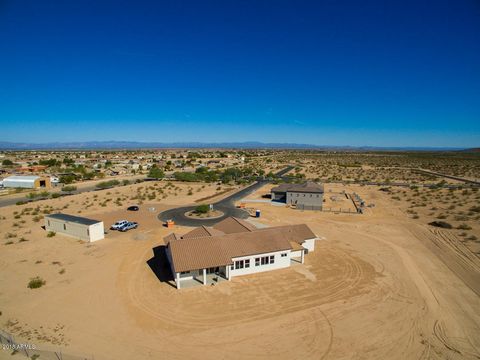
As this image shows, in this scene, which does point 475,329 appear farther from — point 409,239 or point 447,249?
point 409,239

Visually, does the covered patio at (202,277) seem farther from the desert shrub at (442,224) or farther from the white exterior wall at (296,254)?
the desert shrub at (442,224)

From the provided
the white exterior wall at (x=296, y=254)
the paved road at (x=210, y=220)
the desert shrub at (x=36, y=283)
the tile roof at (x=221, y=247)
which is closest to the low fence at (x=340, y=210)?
the paved road at (x=210, y=220)

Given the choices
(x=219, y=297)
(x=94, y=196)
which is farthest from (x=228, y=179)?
(x=219, y=297)

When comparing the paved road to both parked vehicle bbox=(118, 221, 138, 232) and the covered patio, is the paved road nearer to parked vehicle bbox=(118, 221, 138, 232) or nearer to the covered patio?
parked vehicle bbox=(118, 221, 138, 232)

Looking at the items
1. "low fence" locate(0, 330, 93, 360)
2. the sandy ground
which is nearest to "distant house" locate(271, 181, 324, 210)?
the sandy ground

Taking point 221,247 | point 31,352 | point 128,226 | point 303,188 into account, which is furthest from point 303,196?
point 31,352

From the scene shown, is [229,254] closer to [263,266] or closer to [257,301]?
[263,266]

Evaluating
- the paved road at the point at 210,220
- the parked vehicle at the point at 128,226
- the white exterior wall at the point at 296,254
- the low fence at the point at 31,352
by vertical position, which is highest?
the white exterior wall at the point at 296,254
